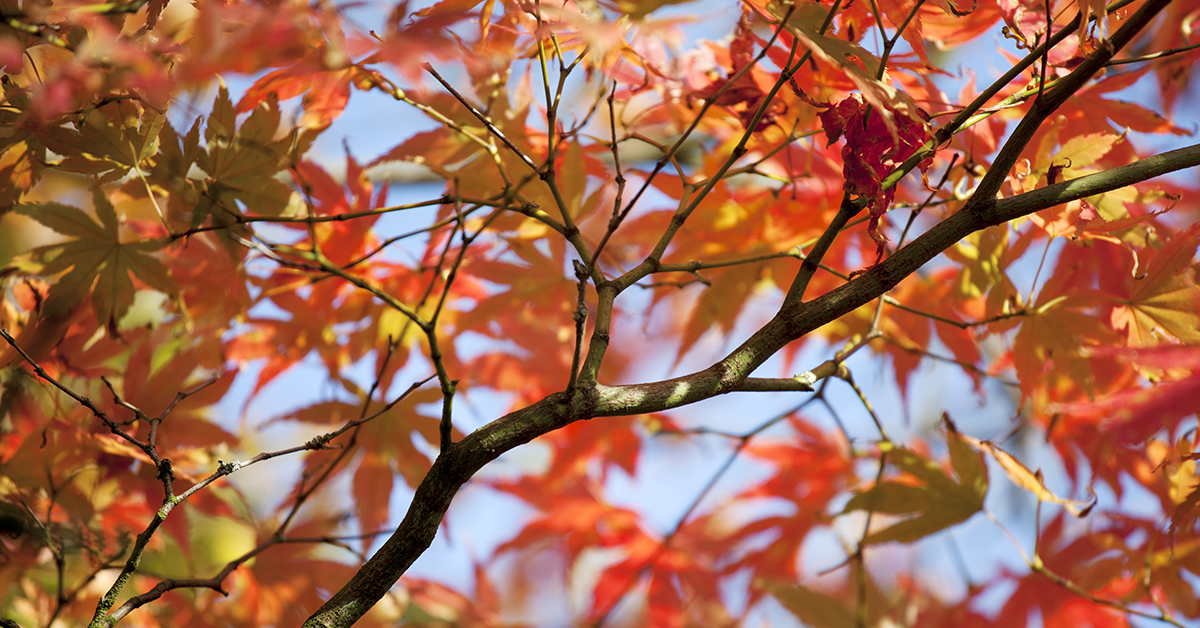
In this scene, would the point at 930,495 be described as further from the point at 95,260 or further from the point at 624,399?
the point at 95,260

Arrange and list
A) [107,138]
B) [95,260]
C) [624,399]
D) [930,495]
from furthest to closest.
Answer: [930,495] → [95,260] → [107,138] → [624,399]

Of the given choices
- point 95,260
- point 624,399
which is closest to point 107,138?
point 95,260

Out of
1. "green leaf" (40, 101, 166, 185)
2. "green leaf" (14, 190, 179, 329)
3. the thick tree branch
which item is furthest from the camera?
"green leaf" (14, 190, 179, 329)

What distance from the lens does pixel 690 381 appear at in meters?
0.54

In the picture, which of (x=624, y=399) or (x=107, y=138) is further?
(x=107, y=138)

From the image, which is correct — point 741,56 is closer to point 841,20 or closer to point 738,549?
point 841,20

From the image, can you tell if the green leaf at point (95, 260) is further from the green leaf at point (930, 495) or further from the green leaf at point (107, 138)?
the green leaf at point (930, 495)

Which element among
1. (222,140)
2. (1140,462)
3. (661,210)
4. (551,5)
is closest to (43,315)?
(222,140)

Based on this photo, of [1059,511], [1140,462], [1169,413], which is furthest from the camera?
[1059,511]

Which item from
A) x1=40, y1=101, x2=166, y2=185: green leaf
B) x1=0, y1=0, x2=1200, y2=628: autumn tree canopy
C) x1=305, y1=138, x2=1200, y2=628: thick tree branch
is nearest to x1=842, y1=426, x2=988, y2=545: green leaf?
→ x1=0, y1=0, x2=1200, y2=628: autumn tree canopy

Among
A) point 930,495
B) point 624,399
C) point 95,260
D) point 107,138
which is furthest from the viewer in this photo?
point 930,495

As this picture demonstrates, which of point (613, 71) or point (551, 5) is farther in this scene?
point (613, 71)

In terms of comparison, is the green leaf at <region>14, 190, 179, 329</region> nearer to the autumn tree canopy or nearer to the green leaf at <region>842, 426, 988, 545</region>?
the autumn tree canopy

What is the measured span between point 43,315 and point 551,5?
61cm
